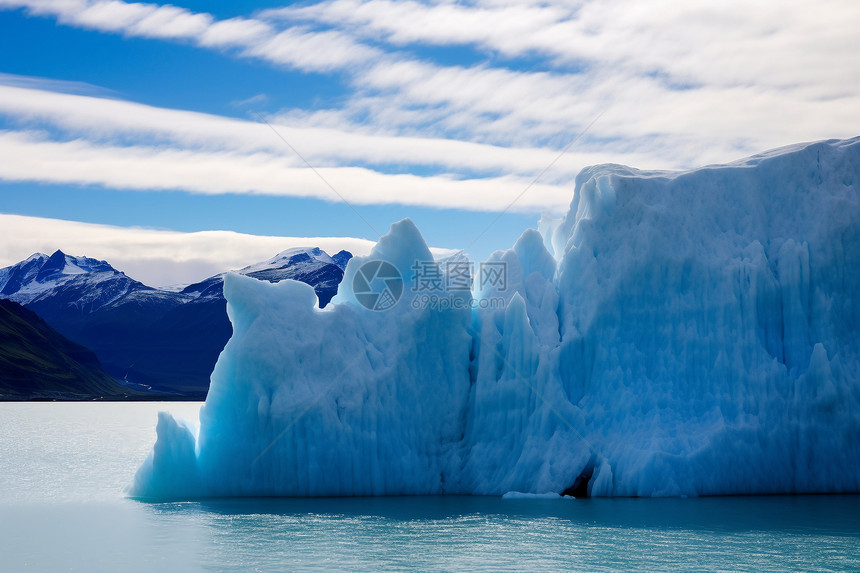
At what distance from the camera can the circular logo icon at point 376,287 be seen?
23125 mm

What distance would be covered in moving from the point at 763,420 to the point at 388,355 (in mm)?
9516

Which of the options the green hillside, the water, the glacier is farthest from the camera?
the green hillside

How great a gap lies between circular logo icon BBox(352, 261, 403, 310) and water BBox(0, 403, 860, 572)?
514 centimetres

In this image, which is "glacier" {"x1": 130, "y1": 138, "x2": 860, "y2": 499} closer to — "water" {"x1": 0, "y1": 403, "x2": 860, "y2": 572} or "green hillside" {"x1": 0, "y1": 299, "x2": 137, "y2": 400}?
"water" {"x1": 0, "y1": 403, "x2": 860, "y2": 572}

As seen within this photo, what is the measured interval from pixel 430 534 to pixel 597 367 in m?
7.43

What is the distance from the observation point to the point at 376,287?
2330 centimetres

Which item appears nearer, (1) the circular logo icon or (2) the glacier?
(2) the glacier

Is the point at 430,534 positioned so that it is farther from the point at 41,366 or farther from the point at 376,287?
the point at 41,366

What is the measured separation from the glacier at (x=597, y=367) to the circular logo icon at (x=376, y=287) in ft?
0.37

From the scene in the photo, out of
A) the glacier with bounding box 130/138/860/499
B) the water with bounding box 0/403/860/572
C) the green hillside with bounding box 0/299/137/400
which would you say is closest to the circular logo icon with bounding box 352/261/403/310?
the glacier with bounding box 130/138/860/499

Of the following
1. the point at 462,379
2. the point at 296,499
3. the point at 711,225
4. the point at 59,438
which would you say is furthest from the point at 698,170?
the point at 59,438

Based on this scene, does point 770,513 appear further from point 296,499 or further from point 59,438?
point 59,438

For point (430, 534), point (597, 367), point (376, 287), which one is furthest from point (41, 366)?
point (430, 534)

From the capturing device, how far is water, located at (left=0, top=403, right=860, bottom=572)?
588 inches
